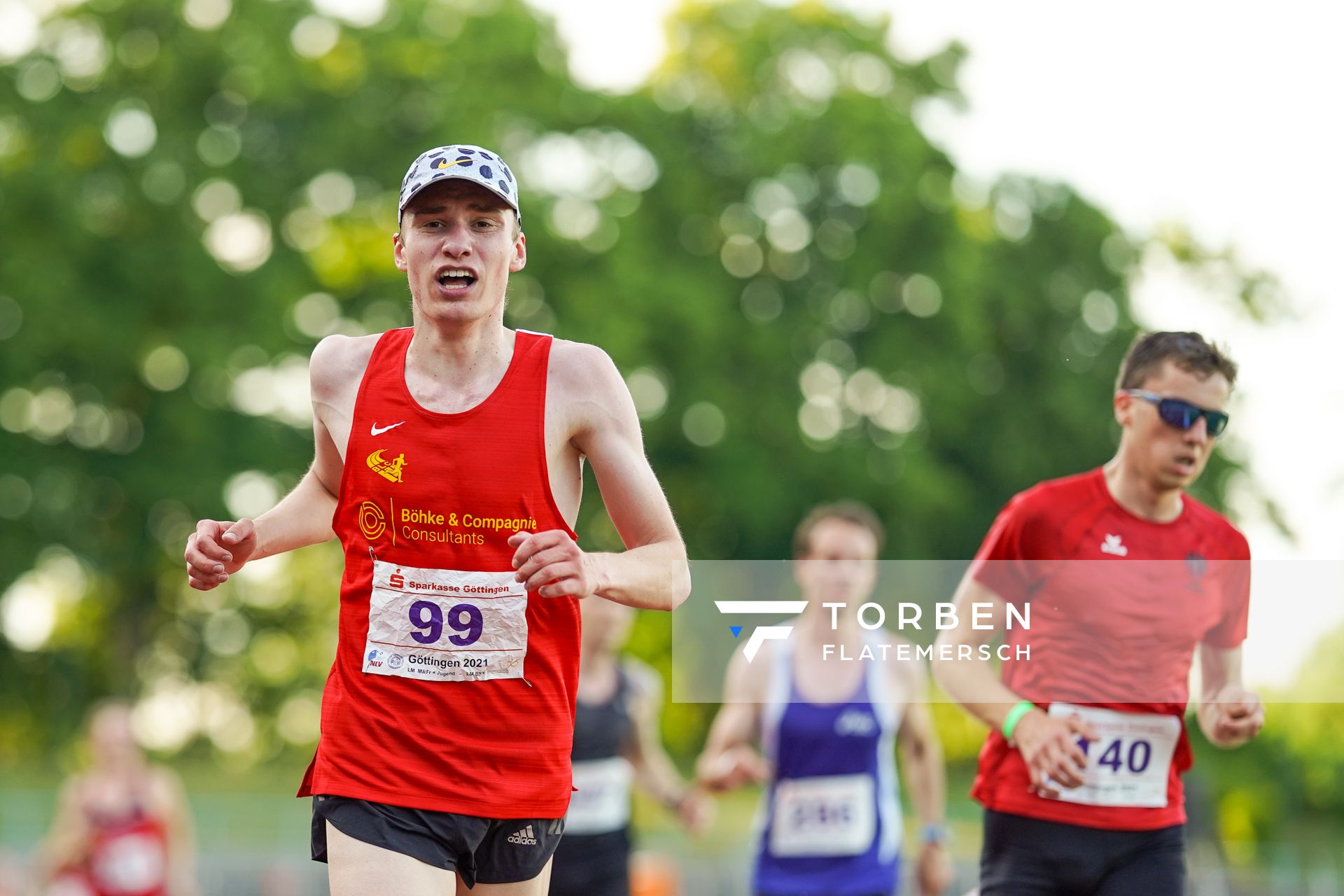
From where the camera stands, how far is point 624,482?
462cm

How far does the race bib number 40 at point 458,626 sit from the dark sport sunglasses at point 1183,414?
2.45 m

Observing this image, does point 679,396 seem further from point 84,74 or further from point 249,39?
point 84,74

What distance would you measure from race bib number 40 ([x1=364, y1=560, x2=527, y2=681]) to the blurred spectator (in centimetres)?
875

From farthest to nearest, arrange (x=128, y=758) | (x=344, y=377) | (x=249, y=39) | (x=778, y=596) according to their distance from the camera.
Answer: (x=249, y=39)
(x=778, y=596)
(x=128, y=758)
(x=344, y=377)

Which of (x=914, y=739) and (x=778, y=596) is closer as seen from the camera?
(x=914, y=739)

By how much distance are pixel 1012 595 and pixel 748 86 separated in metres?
23.5

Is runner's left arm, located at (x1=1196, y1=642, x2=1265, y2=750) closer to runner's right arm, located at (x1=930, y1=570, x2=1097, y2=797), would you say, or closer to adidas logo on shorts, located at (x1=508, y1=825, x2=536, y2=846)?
runner's right arm, located at (x1=930, y1=570, x2=1097, y2=797)

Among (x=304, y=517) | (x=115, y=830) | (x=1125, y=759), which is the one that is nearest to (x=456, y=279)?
(x=304, y=517)

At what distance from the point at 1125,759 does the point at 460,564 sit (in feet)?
8.19

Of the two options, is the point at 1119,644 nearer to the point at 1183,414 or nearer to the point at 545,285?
the point at 1183,414

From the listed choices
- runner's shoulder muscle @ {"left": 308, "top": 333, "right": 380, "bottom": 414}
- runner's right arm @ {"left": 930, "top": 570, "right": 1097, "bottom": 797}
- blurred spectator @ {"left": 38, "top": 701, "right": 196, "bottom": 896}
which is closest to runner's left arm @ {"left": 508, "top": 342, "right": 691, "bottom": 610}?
runner's shoulder muscle @ {"left": 308, "top": 333, "right": 380, "bottom": 414}

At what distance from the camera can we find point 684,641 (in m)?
27.3

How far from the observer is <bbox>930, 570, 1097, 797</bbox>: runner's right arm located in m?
5.69

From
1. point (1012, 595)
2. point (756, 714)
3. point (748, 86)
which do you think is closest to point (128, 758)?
point (756, 714)
